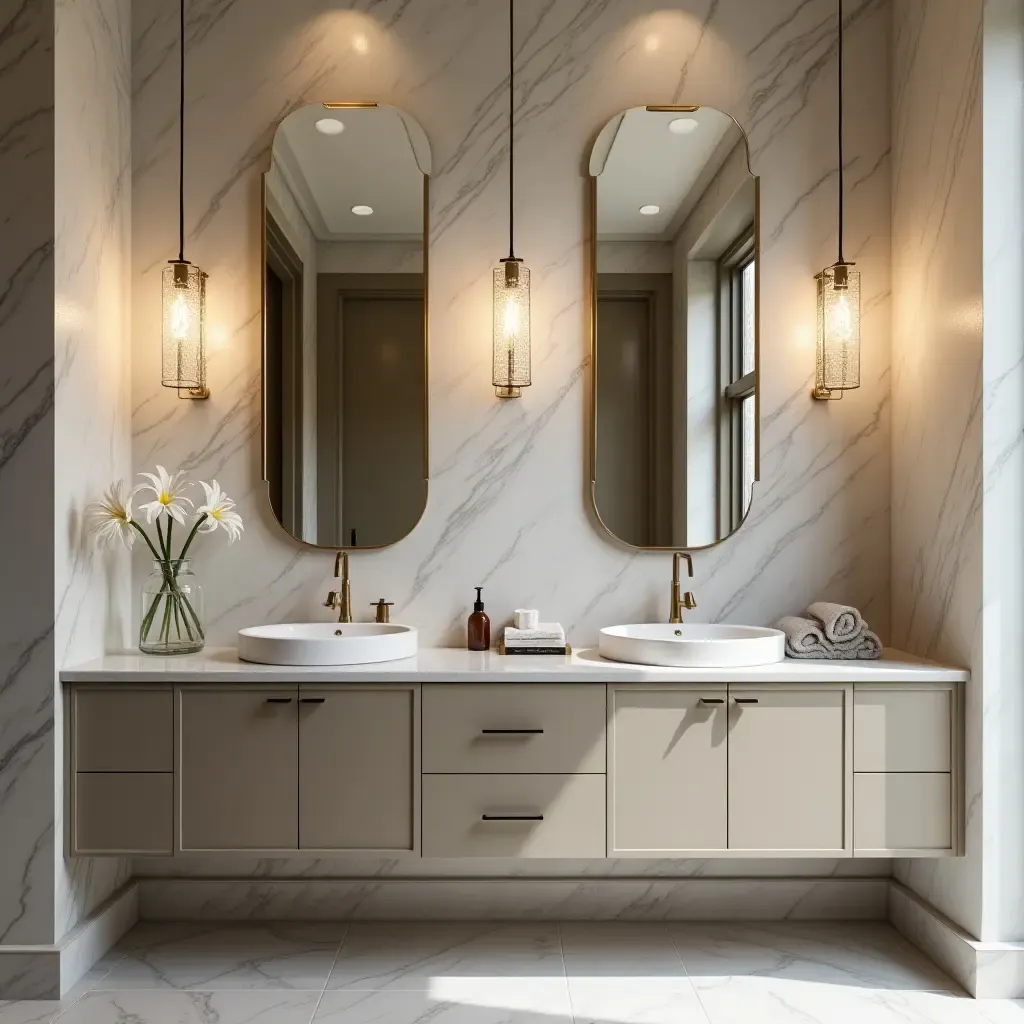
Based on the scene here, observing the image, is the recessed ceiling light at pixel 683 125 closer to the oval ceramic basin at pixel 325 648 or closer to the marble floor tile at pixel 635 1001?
the oval ceramic basin at pixel 325 648

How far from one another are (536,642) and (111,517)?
3.89 ft

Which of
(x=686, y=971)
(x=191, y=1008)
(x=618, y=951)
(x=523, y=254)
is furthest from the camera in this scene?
(x=523, y=254)

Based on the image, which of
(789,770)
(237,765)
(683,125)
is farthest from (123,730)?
(683,125)

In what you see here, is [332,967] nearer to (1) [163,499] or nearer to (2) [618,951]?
(2) [618,951]

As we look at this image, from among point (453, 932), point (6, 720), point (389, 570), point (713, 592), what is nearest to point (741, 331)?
point (713, 592)

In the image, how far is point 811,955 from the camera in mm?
2555

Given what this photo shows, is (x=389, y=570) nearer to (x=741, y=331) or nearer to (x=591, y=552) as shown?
(x=591, y=552)

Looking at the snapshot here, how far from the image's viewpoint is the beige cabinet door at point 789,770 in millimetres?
2373

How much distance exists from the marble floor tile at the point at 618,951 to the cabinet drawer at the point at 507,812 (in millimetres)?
361

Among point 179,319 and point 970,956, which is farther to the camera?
point 179,319

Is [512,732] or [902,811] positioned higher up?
[512,732]

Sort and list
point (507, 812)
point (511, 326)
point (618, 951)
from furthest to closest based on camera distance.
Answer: point (511, 326), point (618, 951), point (507, 812)

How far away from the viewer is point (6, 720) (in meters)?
2.30

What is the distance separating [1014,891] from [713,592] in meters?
1.05
